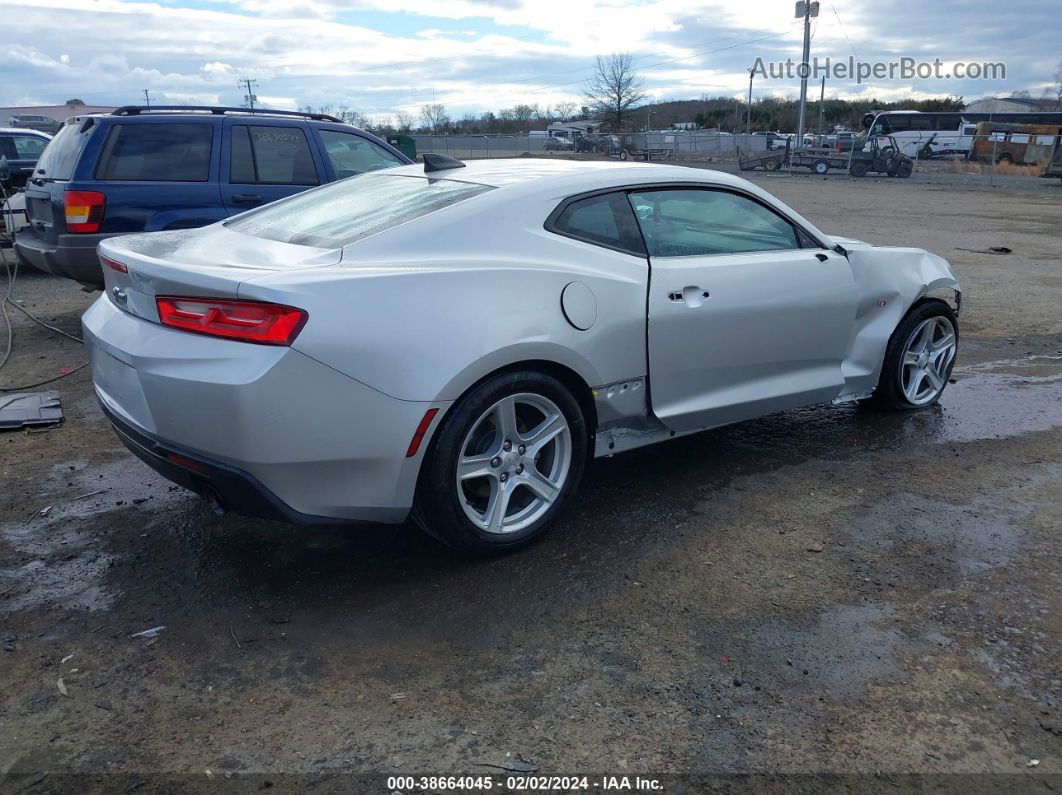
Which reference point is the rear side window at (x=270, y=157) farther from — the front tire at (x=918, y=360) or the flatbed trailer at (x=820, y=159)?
the flatbed trailer at (x=820, y=159)

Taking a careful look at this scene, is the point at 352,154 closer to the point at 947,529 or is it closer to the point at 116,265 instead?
the point at 116,265

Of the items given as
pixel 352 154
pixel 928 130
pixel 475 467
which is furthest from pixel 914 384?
pixel 928 130

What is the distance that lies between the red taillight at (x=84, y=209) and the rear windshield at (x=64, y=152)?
245 mm

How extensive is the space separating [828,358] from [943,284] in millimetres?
1239

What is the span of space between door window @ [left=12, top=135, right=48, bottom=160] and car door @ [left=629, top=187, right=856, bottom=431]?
41.3 ft

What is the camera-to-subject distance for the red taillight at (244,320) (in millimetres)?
3062

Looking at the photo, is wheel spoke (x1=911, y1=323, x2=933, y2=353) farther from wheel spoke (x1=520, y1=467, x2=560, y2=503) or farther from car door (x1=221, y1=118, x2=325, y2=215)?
car door (x1=221, y1=118, x2=325, y2=215)

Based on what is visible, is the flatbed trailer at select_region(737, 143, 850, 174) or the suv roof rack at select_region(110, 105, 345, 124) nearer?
the suv roof rack at select_region(110, 105, 345, 124)

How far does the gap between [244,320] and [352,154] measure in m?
5.61

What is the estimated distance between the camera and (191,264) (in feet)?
11.1

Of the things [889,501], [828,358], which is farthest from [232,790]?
[828,358]

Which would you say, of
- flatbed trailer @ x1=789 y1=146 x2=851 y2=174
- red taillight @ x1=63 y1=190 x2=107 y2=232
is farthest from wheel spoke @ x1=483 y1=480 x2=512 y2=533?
flatbed trailer @ x1=789 y1=146 x2=851 y2=174

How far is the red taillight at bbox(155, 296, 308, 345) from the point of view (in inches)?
121

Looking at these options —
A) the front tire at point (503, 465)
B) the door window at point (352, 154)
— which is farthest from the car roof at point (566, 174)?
the door window at point (352, 154)
